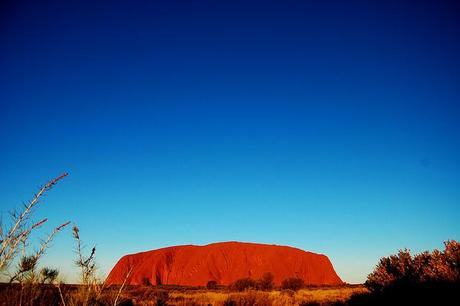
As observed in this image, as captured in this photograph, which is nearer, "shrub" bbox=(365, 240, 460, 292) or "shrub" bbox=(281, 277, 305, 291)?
"shrub" bbox=(365, 240, 460, 292)

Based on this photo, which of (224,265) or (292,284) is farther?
(224,265)

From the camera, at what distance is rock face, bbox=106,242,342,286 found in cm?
8569

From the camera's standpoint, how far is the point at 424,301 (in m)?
9.53

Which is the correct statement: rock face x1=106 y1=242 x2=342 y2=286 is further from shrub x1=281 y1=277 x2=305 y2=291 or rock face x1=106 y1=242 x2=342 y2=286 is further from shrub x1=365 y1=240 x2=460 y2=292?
shrub x1=365 y1=240 x2=460 y2=292

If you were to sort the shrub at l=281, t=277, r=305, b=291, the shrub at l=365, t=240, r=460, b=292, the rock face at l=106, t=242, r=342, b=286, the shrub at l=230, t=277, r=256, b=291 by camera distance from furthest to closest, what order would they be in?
the rock face at l=106, t=242, r=342, b=286 → the shrub at l=281, t=277, r=305, b=291 → the shrub at l=230, t=277, r=256, b=291 → the shrub at l=365, t=240, r=460, b=292

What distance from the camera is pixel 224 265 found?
295ft

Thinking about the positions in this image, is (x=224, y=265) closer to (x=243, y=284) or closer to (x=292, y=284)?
(x=292, y=284)

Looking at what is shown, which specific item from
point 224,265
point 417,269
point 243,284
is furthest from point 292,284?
point 224,265

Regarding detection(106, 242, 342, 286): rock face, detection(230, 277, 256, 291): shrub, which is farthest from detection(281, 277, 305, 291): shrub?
detection(106, 242, 342, 286): rock face

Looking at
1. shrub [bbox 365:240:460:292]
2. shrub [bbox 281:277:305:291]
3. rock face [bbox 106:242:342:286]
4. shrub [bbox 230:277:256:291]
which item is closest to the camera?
shrub [bbox 365:240:460:292]

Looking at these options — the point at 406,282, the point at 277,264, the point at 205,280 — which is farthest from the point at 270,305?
the point at 277,264

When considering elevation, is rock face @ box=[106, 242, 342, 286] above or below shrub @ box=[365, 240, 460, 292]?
above

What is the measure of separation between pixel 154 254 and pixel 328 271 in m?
51.2

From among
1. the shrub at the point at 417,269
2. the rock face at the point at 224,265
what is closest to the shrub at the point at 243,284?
the shrub at the point at 417,269
